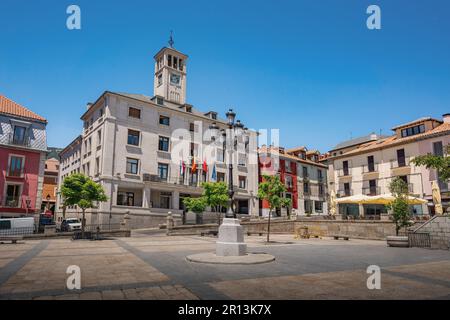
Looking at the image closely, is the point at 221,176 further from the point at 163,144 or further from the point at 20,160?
the point at 20,160

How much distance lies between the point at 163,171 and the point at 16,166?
45.0 feet

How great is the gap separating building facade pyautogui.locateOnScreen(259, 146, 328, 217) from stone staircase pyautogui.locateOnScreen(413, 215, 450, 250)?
25.5 m

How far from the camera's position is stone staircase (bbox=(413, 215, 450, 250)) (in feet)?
49.9

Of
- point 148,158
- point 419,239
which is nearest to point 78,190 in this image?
point 148,158

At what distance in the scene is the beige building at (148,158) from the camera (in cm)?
2998

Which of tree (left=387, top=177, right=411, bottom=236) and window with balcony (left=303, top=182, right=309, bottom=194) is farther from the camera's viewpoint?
window with balcony (left=303, top=182, right=309, bottom=194)

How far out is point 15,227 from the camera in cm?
1973

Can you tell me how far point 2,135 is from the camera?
25969mm

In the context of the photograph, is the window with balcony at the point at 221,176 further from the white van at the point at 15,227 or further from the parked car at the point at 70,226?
the white van at the point at 15,227

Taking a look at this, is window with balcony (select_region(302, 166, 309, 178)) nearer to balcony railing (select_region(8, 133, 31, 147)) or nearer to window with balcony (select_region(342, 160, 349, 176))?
window with balcony (select_region(342, 160, 349, 176))

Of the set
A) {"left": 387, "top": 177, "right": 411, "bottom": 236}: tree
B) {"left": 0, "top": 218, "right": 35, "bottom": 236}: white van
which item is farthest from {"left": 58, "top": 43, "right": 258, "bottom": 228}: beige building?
{"left": 387, "top": 177, "right": 411, "bottom": 236}: tree
